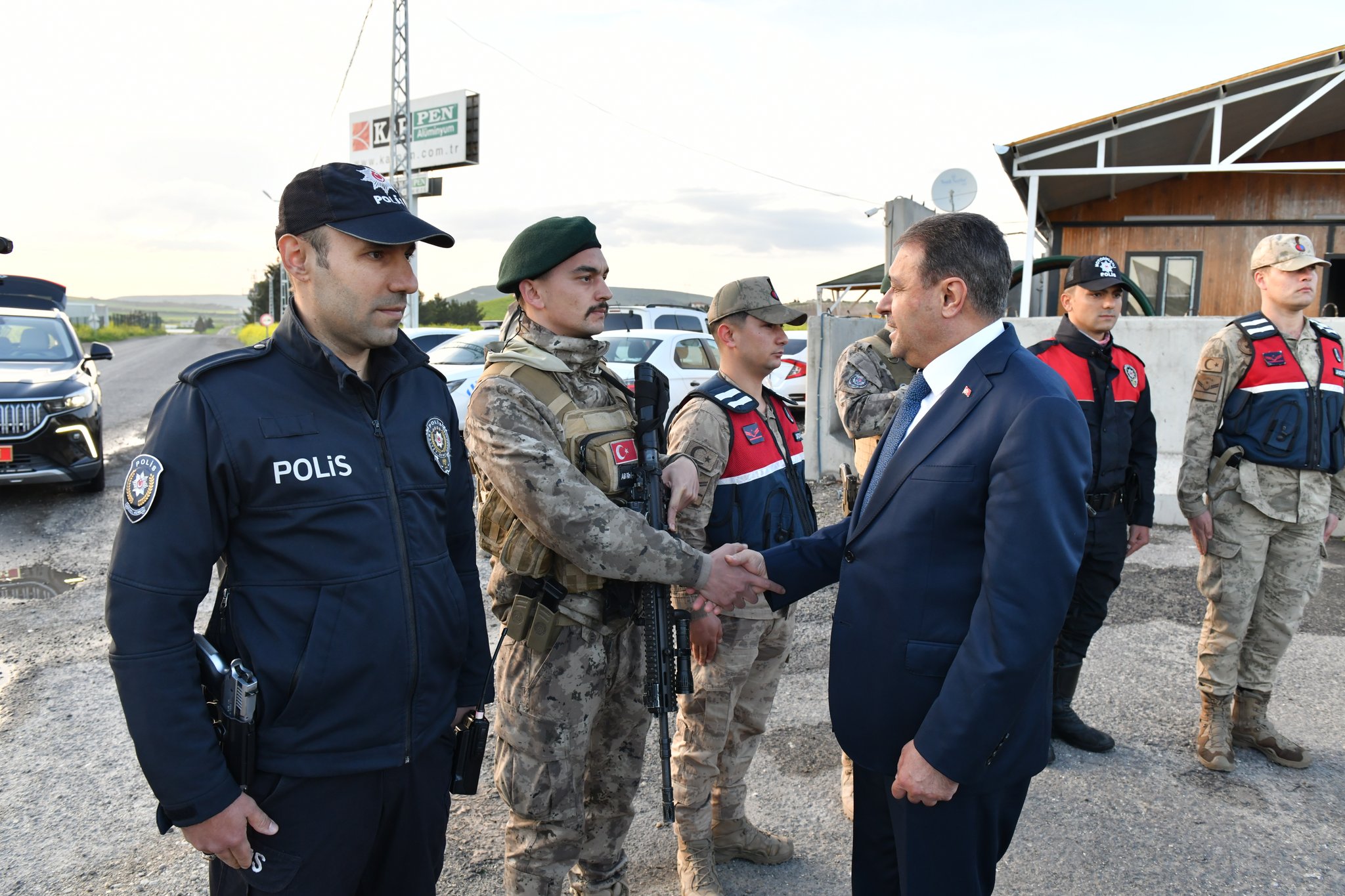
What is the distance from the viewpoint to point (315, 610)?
5.73 feet

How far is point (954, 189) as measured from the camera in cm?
946

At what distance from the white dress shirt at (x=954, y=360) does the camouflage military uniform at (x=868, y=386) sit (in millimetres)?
1853

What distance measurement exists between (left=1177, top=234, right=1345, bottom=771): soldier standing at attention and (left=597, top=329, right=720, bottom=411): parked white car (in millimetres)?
8312

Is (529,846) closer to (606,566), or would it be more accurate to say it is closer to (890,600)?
(606,566)

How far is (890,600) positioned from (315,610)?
1266mm

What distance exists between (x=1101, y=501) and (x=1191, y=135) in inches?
427

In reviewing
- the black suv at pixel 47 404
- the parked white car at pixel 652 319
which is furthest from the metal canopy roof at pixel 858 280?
the black suv at pixel 47 404

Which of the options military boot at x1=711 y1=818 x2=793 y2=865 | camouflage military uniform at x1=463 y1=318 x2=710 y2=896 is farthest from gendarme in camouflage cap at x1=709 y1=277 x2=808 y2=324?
military boot at x1=711 y1=818 x2=793 y2=865

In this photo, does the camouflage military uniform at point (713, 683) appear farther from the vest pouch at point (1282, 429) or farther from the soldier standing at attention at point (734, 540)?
the vest pouch at point (1282, 429)

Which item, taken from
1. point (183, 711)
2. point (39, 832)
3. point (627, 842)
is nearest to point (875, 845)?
point (627, 842)

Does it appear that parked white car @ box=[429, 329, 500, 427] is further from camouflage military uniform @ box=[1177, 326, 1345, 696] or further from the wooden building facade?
camouflage military uniform @ box=[1177, 326, 1345, 696]

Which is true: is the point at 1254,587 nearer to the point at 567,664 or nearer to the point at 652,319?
the point at 567,664

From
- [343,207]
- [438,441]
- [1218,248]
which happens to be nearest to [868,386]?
[438,441]

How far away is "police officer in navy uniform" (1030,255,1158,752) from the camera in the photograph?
3.80m
